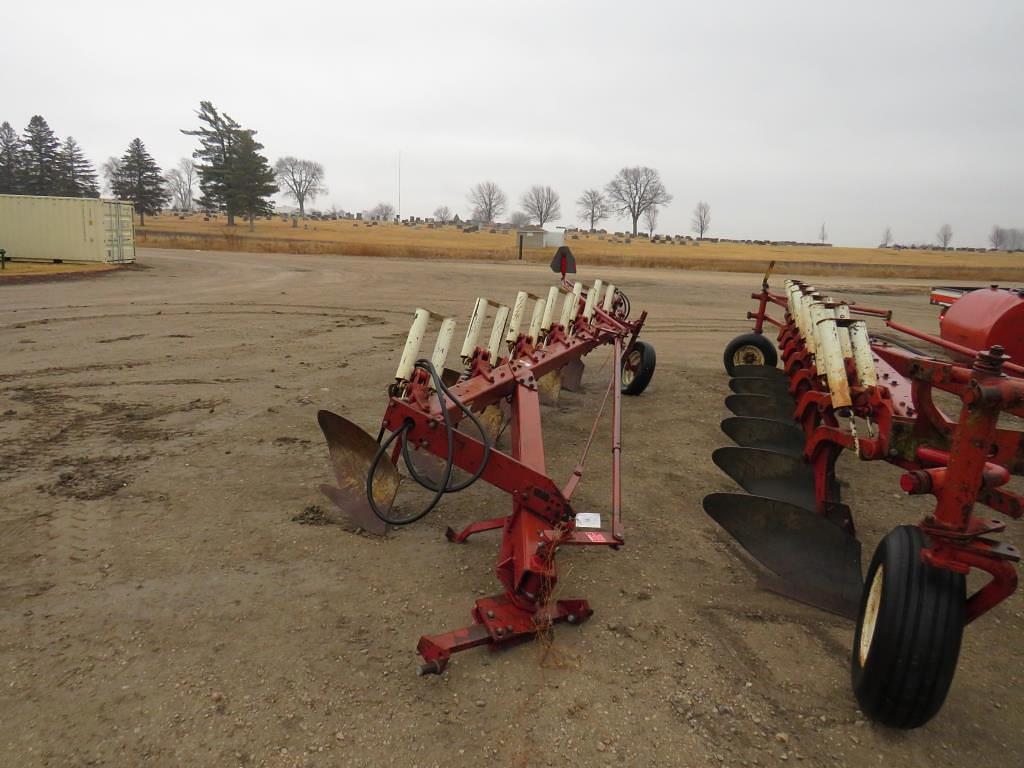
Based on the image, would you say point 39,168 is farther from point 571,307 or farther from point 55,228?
point 571,307

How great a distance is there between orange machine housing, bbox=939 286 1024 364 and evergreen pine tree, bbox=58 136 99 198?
204 ft

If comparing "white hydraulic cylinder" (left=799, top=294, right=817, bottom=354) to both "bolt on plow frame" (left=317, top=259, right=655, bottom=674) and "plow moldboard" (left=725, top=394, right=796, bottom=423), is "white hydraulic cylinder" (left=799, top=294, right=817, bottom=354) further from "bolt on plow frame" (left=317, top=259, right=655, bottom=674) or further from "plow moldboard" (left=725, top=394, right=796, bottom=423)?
"bolt on plow frame" (left=317, top=259, right=655, bottom=674)

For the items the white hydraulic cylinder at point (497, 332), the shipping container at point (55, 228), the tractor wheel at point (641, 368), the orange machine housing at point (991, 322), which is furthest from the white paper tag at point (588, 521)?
the shipping container at point (55, 228)

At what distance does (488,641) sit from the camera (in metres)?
2.87

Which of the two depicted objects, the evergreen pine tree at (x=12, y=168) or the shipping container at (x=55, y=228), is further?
the evergreen pine tree at (x=12, y=168)

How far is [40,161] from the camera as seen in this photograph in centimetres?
5403

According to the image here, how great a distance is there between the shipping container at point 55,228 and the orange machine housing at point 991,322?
24.5m

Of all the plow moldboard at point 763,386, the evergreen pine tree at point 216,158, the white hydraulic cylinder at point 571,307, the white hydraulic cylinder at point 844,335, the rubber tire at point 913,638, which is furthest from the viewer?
the evergreen pine tree at point 216,158

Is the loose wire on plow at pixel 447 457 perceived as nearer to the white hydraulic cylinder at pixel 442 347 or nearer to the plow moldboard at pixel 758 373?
the white hydraulic cylinder at pixel 442 347

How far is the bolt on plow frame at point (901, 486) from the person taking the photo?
234 cm

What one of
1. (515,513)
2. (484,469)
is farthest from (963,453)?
(484,469)

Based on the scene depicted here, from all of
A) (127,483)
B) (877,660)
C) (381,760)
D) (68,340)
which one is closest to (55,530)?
(127,483)

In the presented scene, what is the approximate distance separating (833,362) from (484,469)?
2.19 meters

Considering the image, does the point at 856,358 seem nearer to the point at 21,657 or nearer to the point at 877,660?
the point at 877,660
